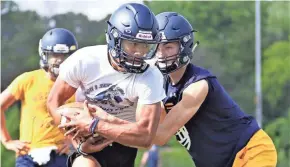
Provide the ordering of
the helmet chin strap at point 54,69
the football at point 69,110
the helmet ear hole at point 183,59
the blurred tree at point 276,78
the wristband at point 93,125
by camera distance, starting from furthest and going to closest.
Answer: the blurred tree at point 276,78
the helmet chin strap at point 54,69
the helmet ear hole at point 183,59
the football at point 69,110
the wristband at point 93,125

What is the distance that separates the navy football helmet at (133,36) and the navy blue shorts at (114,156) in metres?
0.72

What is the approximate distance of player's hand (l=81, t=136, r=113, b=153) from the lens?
5.94 m

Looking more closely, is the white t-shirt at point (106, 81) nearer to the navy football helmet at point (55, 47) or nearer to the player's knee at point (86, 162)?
the player's knee at point (86, 162)

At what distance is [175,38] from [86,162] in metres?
1.24

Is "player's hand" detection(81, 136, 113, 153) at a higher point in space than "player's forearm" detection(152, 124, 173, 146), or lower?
higher

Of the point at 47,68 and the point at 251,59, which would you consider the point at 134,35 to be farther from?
the point at 251,59

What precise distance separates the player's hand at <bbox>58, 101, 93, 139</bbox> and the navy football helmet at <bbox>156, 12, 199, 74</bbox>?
88cm

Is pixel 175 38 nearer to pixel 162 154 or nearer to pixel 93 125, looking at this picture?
pixel 93 125

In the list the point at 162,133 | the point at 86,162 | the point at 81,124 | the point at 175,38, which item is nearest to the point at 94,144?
the point at 86,162

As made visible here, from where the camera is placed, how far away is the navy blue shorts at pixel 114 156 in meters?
6.16

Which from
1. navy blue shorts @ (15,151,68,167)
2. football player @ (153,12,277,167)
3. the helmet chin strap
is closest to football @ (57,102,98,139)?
football player @ (153,12,277,167)

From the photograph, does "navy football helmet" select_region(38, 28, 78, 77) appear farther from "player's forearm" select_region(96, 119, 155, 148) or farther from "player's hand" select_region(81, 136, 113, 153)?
"player's forearm" select_region(96, 119, 155, 148)

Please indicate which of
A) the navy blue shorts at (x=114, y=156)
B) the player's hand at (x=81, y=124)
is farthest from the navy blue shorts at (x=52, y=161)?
the player's hand at (x=81, y=124)

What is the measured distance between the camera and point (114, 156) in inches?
246
